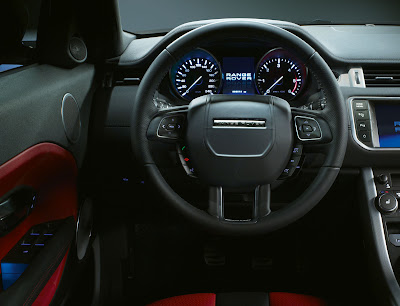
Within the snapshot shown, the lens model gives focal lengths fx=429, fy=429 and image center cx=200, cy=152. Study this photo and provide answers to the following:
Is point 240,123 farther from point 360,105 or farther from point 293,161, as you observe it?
point 360,105

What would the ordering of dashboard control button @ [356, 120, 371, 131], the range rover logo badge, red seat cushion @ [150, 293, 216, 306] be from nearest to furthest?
the range rover logo badge
red seat cushion @ [150, 293, 216, 306]
dashboard control button @ [356, 120, 371, 131]

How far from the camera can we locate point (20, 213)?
111cm

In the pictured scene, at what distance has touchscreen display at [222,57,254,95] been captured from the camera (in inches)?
55.3

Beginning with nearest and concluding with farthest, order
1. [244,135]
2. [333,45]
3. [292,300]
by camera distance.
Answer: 1. [244,135]
2. [292,300]
3. [333,45]

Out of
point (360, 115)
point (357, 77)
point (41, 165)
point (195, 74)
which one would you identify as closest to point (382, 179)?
point (360, 115)

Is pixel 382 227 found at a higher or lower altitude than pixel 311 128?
lower

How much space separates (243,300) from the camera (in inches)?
50.1

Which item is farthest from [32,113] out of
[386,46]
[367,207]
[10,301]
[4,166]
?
[386,46]

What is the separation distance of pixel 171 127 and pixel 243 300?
57 cm

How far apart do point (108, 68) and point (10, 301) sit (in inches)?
31.3

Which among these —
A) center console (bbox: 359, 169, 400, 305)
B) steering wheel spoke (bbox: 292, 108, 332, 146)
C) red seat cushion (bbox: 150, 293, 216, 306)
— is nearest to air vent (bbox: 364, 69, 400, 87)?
center console (bbox: 359, 169, 400, 305)

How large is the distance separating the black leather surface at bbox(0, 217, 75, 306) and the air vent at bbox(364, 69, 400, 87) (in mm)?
1046

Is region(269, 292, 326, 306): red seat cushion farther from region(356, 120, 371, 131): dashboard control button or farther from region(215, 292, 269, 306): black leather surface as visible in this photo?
region(356, 120, 371, 131): dashboard control button

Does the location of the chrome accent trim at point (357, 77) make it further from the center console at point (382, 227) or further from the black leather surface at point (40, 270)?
the black leather surface at point (40, 270)
